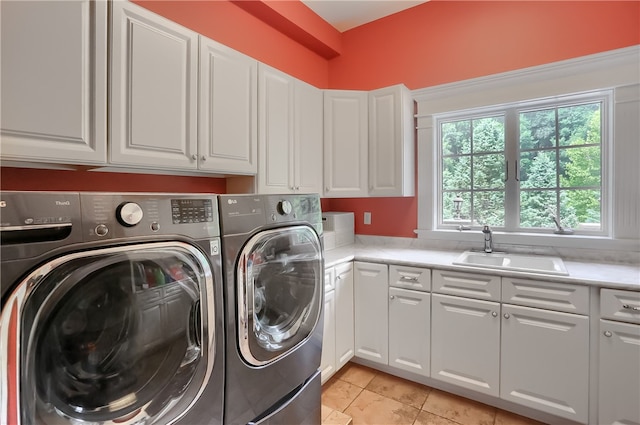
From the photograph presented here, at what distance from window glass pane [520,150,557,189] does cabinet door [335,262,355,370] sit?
1.52 meters

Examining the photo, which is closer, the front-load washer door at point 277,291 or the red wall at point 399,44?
the front-load washer door at point 277,291

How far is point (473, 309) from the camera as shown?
1.94 metres

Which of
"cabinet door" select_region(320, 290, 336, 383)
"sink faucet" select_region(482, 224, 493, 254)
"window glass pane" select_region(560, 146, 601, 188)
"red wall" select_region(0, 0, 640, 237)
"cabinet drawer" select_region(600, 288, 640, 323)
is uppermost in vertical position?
"red wall" select_region(0, 0, 640, 237)

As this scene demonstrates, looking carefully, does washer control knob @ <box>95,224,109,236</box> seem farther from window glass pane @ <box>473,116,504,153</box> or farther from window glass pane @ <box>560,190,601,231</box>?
window glass pane @ <box>560,190,601,231</box>

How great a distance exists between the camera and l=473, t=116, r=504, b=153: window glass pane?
2490mm

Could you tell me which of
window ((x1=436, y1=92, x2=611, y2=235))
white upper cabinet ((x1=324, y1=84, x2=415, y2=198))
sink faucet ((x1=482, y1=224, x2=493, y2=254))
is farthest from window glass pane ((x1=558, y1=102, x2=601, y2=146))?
white upper cabinet ((x1=324, y1=84, x2=415, y2=198))

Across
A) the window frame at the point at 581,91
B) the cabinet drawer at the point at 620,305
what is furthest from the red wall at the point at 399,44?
the cabinet drawer at the point at 620,305

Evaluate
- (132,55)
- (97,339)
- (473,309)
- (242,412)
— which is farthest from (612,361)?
(132,55)

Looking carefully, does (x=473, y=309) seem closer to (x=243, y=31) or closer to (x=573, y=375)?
(x=573, y=375)

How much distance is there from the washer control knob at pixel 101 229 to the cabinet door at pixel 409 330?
1819 mm

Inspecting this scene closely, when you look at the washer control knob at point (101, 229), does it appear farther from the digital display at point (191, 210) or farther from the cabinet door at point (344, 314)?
the cabinet door at point (344, 314)

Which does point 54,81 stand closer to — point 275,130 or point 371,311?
point 275,130

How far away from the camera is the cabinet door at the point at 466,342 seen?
1.88m

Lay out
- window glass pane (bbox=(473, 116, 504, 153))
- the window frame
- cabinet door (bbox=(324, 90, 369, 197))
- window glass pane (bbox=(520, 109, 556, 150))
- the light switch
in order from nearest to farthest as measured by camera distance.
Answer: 1. the window frame
2. window glass pane (bbox=(520, 109, 556, 150))
3. window glass pane (bbox=(473, 116, 504, 153))
4. cabinet door (bbox=(324, 90, 369, 197))
5. the light switch
